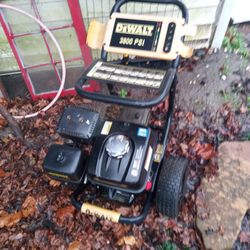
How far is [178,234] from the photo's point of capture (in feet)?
6.59

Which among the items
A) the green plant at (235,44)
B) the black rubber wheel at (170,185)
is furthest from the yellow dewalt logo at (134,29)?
the green plant at (235,44)

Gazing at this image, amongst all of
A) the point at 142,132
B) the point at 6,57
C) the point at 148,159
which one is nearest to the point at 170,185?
the point at 148,159

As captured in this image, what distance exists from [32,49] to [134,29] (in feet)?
4.09

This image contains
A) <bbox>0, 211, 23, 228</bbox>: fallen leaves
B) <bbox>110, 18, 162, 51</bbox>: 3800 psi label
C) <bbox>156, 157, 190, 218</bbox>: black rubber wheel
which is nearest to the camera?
<bbox>110, 18, 162, 51</bbox>: 3800 psi label

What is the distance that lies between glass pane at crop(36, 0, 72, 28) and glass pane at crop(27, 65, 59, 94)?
448 mm

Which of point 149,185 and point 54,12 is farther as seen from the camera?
point 54,12

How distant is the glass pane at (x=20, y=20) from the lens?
227cm

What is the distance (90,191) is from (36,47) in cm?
137

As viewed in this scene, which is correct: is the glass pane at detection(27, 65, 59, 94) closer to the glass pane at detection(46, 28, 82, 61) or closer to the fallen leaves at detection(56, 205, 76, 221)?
the glass pane at detection(46, 28, 82, 61)

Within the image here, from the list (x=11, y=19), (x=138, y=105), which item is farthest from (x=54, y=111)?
(x=138, y=105)

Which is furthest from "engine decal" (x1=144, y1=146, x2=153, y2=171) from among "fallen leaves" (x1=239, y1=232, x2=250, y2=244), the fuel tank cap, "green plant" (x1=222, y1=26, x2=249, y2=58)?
"green plant" (x1=222, y1=26, x2=249, y2=58)

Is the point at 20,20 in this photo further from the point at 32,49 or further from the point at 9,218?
the point at 9,218

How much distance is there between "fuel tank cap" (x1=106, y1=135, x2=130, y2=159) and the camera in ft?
5.16

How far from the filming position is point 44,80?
2.77m
